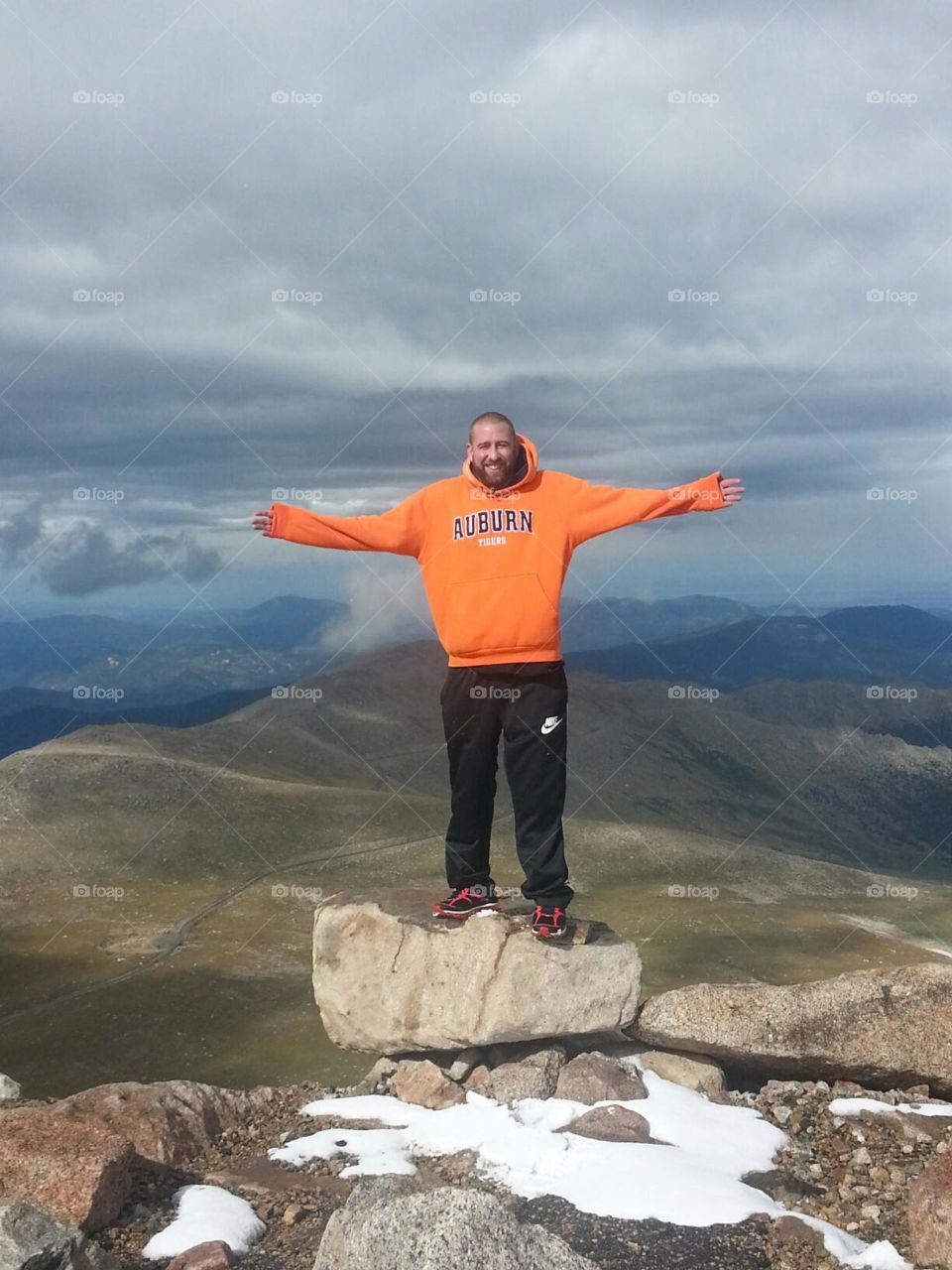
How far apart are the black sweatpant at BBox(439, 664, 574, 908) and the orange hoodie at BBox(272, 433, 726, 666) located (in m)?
0.34

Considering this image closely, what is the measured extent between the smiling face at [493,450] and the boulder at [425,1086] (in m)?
7.84

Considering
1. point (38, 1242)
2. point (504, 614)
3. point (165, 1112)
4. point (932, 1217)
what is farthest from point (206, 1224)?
point (504, 614)

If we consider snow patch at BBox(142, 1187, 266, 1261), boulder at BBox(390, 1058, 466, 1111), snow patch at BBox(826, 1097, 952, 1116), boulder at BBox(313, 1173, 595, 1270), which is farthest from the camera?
boulder at BBox(390, 1058, 466, 1111)

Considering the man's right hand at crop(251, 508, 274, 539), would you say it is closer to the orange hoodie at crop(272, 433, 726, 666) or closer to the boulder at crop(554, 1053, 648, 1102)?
the orange hoodie at crop(272, 433, 726, 666)

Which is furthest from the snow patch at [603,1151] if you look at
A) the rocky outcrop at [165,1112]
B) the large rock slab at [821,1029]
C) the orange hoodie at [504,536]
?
the orange hoodie at [504,536]

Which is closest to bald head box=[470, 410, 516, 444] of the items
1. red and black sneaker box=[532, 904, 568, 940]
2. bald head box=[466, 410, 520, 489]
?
bald head box=[466, 410, 520, 489]

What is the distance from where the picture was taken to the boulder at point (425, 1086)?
13953 mm

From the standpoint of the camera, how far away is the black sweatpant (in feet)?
44.8

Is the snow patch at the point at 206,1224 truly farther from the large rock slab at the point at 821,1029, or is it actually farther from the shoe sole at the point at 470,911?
the large rock slab at the point at 821,1029

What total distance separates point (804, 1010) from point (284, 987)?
120 feet

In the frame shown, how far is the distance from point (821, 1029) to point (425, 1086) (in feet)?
17.7

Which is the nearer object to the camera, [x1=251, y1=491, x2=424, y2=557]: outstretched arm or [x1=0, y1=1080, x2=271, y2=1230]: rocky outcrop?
[x1=0, y1=1080, x2=271, y2=1230]: rocky outcrop

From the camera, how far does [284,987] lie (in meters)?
47.7

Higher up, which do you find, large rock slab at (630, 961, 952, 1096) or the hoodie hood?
the hoodie hood
